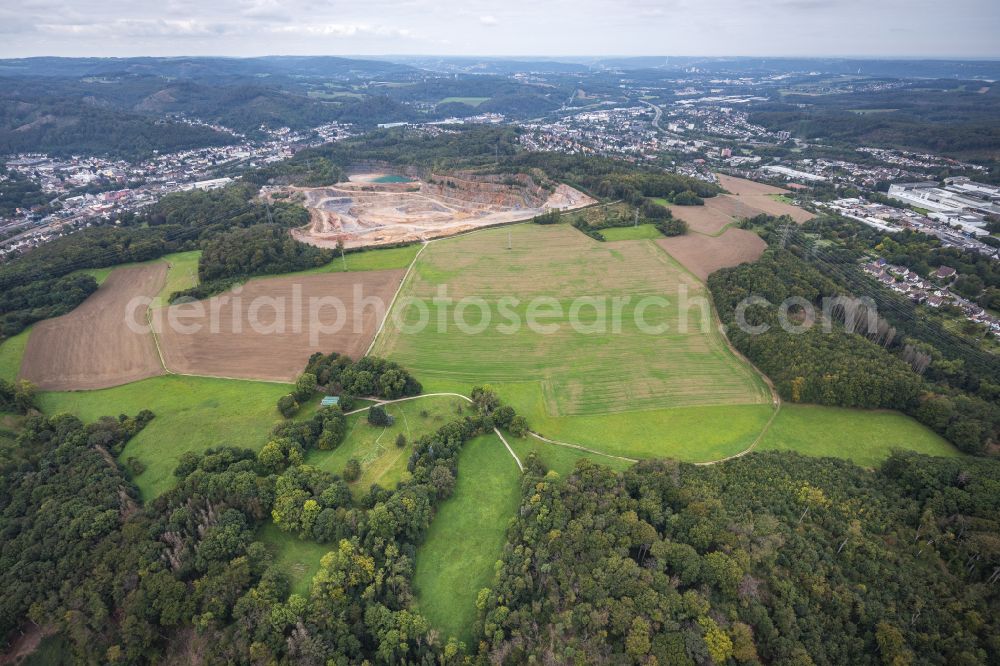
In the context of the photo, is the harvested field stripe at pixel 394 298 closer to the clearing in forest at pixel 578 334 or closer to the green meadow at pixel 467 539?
the clearing in forest at pixel 578 334

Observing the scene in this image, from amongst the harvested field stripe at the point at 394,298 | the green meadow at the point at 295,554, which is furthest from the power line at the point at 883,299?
the green meadow at the point at 295,554

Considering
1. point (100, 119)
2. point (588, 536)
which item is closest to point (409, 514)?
point (588, 536)

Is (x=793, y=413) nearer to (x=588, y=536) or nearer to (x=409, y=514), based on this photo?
(x=588, y=536)

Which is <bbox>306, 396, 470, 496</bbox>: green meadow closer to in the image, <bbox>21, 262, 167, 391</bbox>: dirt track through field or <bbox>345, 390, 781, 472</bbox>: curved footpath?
<bbox>345, 390, 781, 472</bbox>: curved footpath

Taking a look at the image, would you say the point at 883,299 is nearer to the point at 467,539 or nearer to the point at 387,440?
the point at 467,539

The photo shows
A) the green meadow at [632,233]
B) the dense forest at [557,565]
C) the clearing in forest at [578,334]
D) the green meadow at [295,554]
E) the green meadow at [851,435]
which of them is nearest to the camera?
the dense forest at [557,565]

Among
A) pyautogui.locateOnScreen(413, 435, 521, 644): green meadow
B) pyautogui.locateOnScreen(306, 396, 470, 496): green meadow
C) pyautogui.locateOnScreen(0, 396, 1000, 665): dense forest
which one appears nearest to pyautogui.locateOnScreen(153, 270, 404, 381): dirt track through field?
pyautogui.locateOnScreen(306, 396, 470, 496): green meadow

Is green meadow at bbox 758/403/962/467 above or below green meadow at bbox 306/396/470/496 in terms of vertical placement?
above

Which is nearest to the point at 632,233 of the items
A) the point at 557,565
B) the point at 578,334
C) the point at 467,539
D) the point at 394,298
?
the point at 578,334

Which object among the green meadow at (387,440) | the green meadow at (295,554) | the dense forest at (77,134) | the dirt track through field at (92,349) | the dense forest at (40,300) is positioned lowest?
the green meadow at (295,554)
